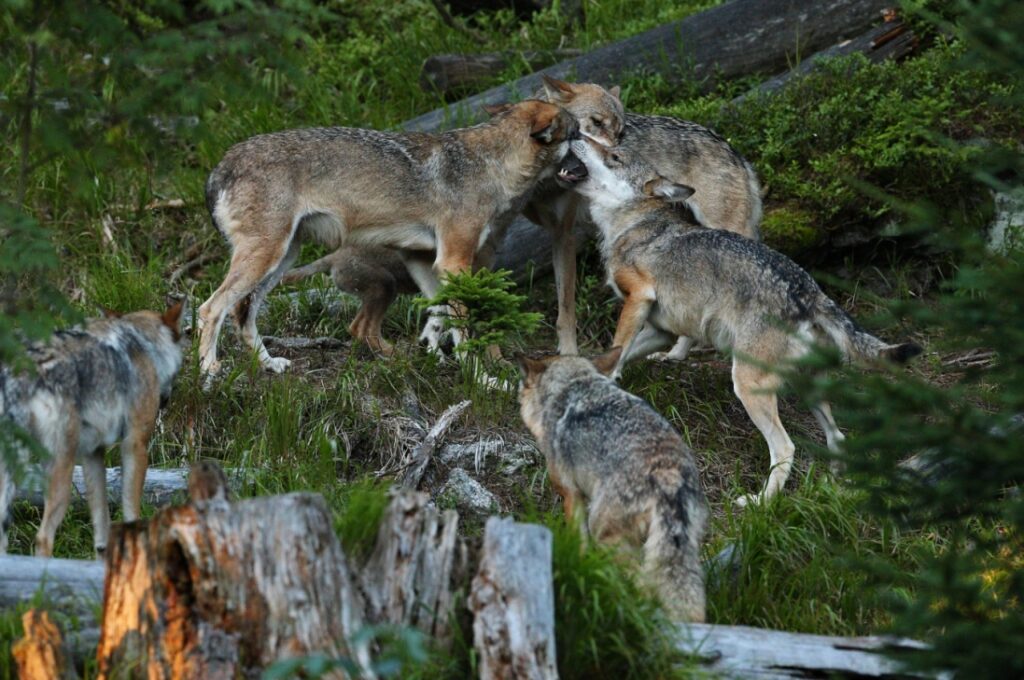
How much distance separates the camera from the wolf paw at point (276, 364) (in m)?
9.01

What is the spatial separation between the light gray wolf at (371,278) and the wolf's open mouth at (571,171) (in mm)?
1216

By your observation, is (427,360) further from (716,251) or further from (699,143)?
(699,143)

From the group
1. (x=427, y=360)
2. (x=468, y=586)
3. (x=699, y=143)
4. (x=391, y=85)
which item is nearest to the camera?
(x=468, y=586)

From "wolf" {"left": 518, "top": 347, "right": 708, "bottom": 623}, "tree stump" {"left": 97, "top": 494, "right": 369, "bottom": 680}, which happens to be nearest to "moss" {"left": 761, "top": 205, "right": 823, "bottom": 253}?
"wolf" {"left": 518, "top": 347, "right": 708, "bottom": 623}

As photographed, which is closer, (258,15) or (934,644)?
(934,644)

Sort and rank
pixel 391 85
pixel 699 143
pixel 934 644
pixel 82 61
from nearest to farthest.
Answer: pixel 934 644 < pixel 699 143 < pixel 82 61 < pixel 391 85

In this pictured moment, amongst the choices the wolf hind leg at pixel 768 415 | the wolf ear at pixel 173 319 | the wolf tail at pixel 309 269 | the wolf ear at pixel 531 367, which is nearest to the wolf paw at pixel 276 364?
the wolf tail at pixel 309 269

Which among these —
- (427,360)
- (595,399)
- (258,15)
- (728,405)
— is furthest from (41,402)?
(728,405)

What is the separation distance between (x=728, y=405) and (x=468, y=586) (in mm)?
4408

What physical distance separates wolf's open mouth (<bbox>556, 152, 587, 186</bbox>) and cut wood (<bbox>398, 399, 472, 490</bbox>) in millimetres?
1940

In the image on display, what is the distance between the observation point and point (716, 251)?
8.49 meters

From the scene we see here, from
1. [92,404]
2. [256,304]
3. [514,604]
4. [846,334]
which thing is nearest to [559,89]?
[256,304]

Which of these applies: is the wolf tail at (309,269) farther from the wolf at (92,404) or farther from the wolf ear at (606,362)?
the wolf ear at (606,362)

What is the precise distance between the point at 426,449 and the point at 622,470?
2202 millimetres
